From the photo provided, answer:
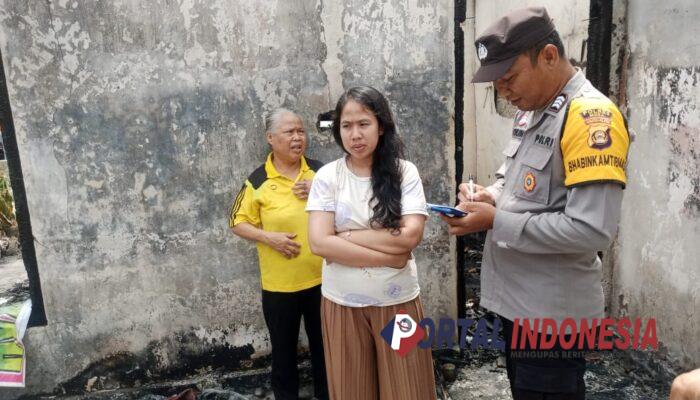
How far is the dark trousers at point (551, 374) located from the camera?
1982 mm

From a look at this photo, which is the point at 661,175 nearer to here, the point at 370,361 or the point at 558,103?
the point at 558,103

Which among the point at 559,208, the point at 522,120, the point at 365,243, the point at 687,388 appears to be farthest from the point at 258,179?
the point at 687,388

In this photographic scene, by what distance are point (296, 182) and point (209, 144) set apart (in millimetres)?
808

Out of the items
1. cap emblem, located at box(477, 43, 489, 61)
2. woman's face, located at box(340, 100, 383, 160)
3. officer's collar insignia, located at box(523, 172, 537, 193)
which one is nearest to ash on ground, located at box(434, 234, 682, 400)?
woman's face, located at box(340, 100, 383, 160)

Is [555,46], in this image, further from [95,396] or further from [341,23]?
[95,396]

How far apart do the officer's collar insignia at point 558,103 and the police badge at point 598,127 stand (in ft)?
0.36

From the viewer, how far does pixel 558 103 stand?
6.31ft

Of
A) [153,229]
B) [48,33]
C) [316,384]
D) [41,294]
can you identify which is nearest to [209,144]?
[153,229]

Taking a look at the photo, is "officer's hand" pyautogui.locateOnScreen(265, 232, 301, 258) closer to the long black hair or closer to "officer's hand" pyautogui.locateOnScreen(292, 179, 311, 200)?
"officer's hand" pyautogui.locateOnScreen(292, 179, 311, 200)

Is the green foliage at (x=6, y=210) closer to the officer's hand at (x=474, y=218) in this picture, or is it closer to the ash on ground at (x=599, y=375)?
the ash on ground at (x=599, y=375)

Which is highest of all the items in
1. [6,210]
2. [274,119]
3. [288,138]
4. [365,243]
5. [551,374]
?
[274,119]

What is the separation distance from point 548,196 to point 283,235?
164cm

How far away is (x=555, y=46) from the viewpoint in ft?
6.27

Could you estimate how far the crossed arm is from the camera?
2432mm
